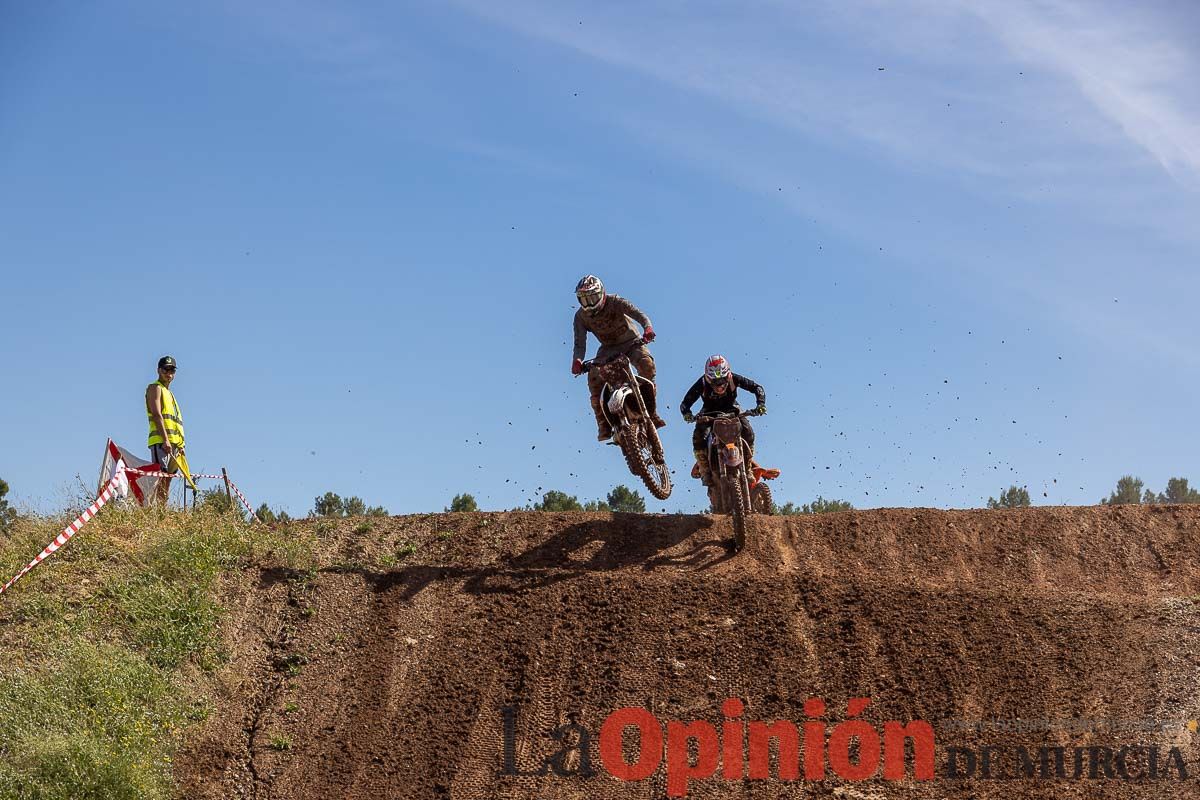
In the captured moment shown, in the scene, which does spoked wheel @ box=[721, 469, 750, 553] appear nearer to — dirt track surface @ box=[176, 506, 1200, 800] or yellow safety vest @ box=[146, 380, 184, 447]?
dirt track surface @ box=[176, 506, 1200, 800]

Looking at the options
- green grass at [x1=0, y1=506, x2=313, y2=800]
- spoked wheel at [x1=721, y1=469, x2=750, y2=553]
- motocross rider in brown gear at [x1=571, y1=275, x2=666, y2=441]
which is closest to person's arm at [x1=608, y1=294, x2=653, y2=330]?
motocross rider in brown gear at [x1=571, y1=275, x2=666, y2=441]

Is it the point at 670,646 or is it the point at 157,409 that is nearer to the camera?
the point at 670,646

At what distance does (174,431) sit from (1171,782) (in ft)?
37.8

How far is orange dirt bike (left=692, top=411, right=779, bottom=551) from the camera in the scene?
1627cm

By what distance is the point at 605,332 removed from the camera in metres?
17.1

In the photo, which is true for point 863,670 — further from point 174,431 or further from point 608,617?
point 174,431

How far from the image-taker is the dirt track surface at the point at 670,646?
11.8 meters

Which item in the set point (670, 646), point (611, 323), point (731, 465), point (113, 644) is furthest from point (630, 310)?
point (113, 644)

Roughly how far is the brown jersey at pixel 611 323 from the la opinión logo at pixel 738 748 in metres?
5.95

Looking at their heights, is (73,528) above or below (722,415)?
below

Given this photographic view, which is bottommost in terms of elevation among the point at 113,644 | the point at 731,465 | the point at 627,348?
the point at 113,644

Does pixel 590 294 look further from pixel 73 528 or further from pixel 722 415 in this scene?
pixel 73 528

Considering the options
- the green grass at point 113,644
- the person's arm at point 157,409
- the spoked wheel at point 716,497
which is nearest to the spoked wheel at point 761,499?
the spoked wheel at point 716,497

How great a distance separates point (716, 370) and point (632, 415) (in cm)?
127
